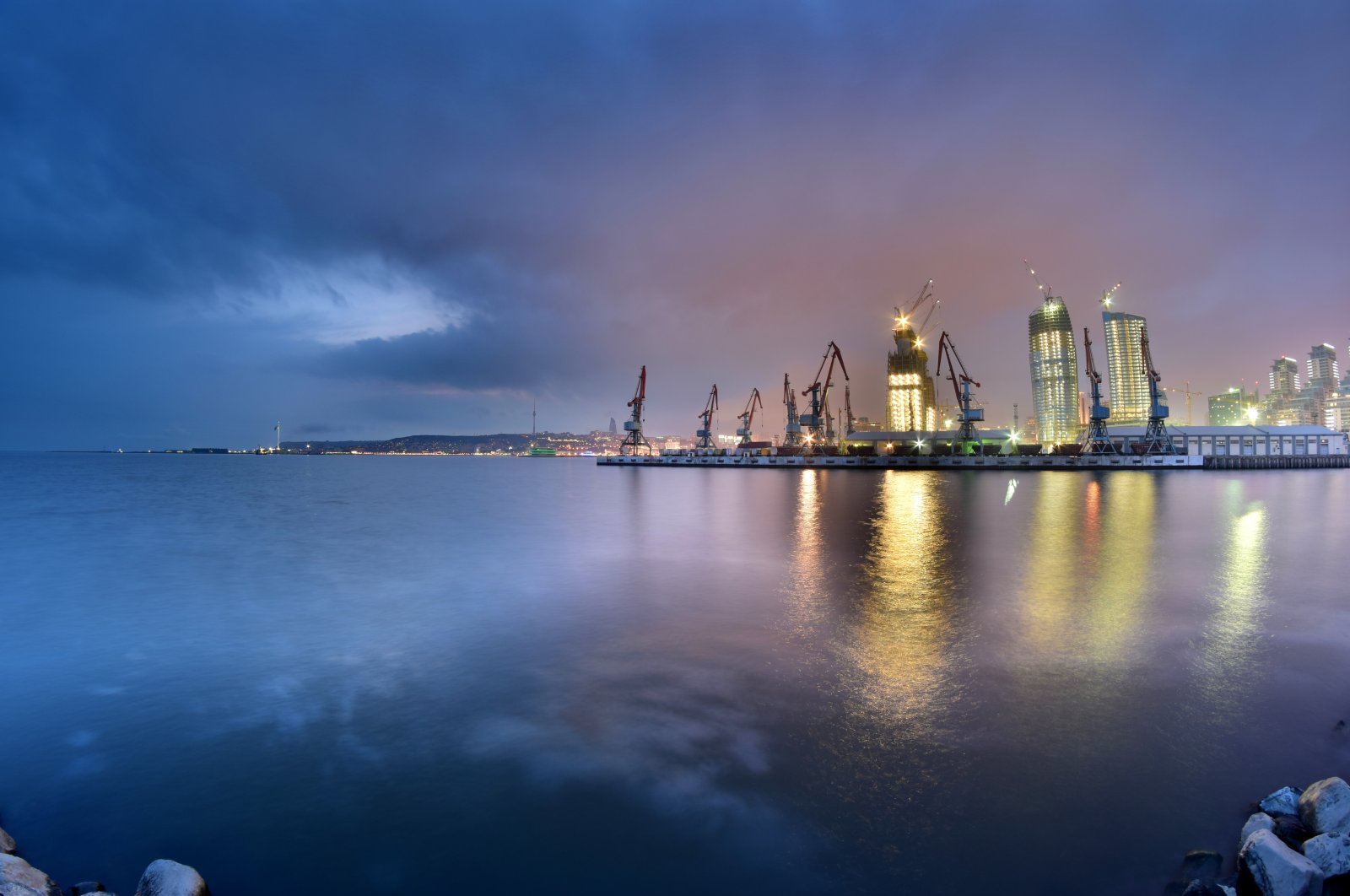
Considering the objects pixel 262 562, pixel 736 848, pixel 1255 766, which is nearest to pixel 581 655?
pixel 736 848

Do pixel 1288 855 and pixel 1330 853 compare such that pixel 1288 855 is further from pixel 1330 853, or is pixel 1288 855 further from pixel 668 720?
pixel 668 720

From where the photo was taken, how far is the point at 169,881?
4.79m

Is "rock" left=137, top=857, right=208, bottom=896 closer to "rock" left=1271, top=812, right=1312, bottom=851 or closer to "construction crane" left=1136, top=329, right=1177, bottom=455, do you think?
"rock" left=1271, top=812, right=1312, bottom=851

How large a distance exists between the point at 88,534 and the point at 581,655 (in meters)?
33.2

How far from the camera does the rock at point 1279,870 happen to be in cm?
459

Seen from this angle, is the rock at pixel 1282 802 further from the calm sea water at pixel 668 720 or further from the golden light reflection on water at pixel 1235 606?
the golden light reflection on water at pixel 1235 606

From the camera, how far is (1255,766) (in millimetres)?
6770

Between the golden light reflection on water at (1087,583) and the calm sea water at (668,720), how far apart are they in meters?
0.14

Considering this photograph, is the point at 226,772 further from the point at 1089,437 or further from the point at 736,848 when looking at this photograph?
the point at 1089,437

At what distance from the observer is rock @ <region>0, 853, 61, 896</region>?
444 centimetres

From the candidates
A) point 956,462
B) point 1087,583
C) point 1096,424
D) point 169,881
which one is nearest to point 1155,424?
point 1096,424

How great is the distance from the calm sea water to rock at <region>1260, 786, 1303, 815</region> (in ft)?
0.99

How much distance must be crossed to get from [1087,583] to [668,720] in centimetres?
1436

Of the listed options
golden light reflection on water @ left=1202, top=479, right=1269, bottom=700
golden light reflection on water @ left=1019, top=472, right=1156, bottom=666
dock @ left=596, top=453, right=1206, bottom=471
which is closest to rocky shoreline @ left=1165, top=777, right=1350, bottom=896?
golden light reflection on water @ left=1202, top=479, right=1269, bottom=700
